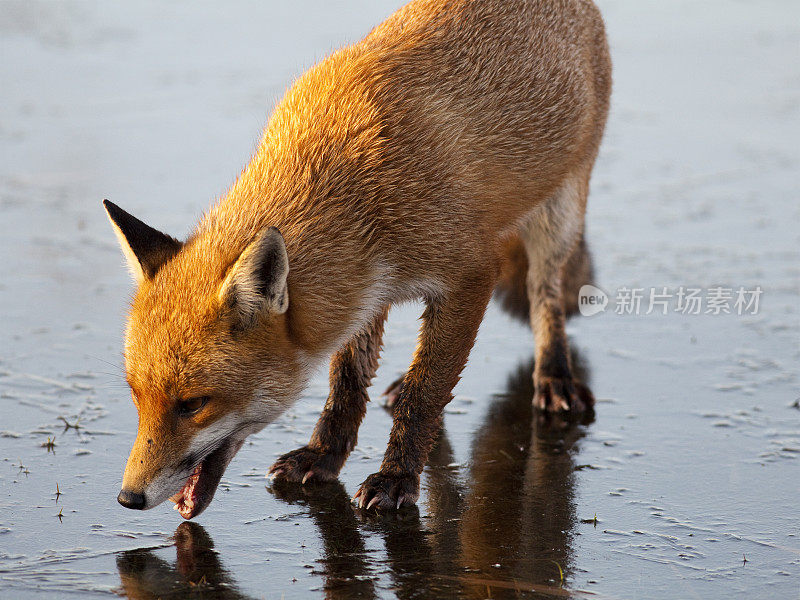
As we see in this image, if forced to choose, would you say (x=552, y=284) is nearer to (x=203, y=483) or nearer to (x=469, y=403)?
(x=469, y=403)

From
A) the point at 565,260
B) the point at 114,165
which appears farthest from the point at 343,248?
the point at 114,165

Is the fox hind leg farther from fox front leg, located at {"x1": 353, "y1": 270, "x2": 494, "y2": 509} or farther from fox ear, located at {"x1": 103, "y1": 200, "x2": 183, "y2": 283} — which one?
fox ear, located at {"x1": 103, "y1": 200, "x2": 183, "y2": 283}

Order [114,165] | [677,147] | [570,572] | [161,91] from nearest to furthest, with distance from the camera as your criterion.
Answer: [570,572] → [114,165] → [677,147] → [161,91]

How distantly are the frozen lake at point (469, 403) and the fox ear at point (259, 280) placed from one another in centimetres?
104

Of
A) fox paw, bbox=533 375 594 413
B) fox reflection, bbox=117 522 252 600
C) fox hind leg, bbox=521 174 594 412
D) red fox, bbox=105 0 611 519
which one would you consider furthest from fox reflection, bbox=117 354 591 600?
fox hind leg, bbox=521 174 594 412

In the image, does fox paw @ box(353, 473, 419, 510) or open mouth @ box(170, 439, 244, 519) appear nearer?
open mouth @ box(170, 439, 244, 519)

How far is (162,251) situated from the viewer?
479 centimetres

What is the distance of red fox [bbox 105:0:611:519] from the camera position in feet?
14.4

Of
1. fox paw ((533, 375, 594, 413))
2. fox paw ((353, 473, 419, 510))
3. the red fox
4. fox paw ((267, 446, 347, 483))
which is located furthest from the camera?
fox paw ((533, 375, 594, 413))

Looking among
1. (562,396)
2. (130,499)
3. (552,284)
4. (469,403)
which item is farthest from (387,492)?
(552,284)

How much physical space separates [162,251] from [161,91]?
9.33 meters

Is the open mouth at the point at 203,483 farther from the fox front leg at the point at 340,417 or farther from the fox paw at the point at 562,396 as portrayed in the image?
the fox paw at the point at 562,396

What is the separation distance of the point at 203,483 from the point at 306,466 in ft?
2.67

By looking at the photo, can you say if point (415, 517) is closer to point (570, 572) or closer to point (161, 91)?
point (570, 572)
